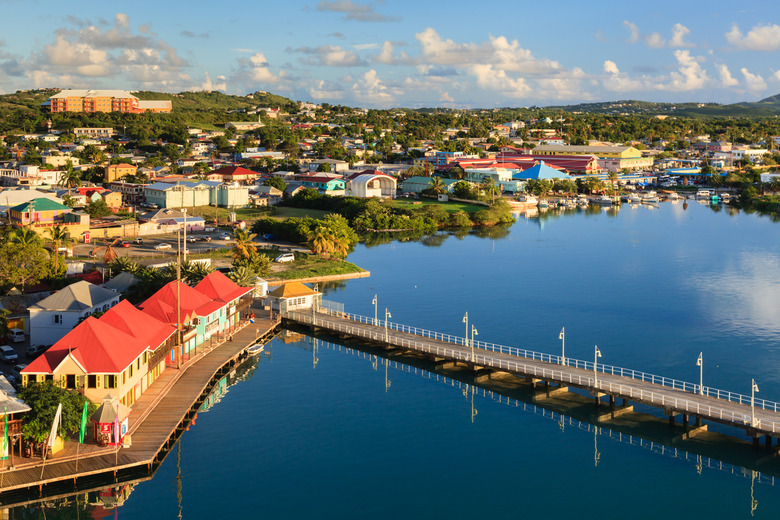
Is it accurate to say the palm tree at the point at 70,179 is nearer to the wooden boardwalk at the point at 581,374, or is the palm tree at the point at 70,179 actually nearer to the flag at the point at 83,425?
the wooden boardwalk at the point at 581,374

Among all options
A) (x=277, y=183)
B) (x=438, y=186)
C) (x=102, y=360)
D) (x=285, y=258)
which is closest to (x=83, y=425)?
(x=102, y=360)

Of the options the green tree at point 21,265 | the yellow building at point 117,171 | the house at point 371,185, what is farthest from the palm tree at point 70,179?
the green tree at point 21,265

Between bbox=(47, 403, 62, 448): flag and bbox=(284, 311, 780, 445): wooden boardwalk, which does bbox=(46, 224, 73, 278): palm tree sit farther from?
bbox=(47, 403, 62, 448): flag

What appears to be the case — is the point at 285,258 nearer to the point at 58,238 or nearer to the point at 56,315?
the point at 58,238

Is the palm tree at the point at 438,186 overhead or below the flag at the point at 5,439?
overhead

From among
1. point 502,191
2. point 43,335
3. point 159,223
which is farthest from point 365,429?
point 502,191
